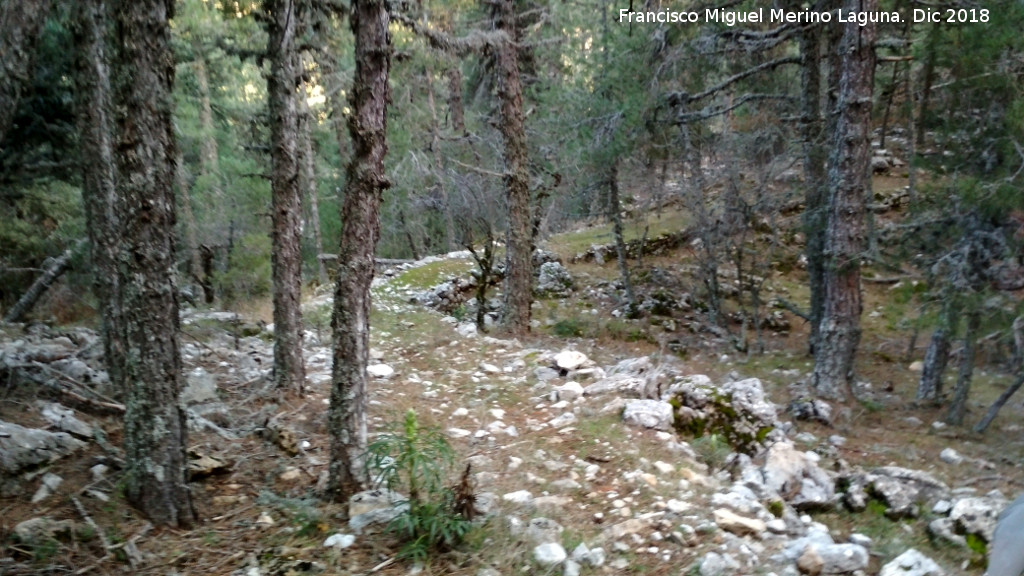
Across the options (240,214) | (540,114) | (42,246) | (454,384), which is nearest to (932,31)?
(540,114)

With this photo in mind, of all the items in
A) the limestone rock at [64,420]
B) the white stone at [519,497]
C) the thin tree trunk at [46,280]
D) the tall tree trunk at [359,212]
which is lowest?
the white stone at [519,497]

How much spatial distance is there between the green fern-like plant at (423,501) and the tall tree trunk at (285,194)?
8.98 ft

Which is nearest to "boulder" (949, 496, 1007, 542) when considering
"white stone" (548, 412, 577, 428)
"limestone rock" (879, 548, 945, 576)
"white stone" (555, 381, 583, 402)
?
"limestone rock" (879, 548, 945, 576)

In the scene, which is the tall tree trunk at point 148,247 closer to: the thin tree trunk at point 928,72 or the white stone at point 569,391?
the white stone at point 569,391

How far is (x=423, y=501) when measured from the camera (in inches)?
146

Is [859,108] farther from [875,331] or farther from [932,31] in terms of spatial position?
[875,331]

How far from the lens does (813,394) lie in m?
8.77

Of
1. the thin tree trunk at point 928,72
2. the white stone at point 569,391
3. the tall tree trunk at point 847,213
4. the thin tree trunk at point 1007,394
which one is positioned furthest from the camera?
the thin tree trunk at point 928,72

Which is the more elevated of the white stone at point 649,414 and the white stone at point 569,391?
the white stone at point 649,414

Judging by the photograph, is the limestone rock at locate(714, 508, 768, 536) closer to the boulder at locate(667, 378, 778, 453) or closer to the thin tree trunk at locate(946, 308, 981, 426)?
the boulder at locate(667, 378, 778, 453)

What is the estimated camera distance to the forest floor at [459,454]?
341 cm

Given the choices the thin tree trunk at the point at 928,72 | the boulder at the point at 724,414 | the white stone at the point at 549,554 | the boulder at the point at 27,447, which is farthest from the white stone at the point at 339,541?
the thin tree trunk at the point at 928,72

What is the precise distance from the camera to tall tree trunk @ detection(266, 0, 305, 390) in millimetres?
5648

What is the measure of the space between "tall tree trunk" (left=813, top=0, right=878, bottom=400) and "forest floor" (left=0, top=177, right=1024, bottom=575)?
2.07 ft
